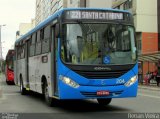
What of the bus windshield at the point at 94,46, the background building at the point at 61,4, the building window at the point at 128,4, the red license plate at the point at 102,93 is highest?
the background building at the point at 61,4

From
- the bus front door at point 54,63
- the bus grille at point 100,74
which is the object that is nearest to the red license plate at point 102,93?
the bus grille at point 100,74

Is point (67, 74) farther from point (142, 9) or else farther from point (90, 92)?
point (142, 9)

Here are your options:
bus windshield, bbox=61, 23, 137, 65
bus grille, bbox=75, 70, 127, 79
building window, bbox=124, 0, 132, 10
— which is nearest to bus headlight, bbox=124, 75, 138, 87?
bus grille, bbox=75, 70, 127, 79

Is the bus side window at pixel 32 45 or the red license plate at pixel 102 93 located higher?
the bus side window at pixel 32 45

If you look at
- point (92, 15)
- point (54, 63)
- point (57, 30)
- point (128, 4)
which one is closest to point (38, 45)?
point (54, 63)

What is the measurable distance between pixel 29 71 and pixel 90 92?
22.7ft

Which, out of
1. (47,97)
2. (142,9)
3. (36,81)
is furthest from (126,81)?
(142,9)

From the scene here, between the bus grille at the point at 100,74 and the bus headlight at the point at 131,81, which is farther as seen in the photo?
the bus headlight at the point at 131,81

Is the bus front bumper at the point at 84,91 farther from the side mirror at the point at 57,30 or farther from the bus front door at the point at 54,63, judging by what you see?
the side mirror at the point at 57,30

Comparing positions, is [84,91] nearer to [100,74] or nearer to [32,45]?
[100,74]

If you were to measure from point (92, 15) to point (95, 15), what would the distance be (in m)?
0.10

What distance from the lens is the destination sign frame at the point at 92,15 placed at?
13141 mm

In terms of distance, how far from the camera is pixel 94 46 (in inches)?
508

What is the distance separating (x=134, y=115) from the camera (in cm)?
1239
